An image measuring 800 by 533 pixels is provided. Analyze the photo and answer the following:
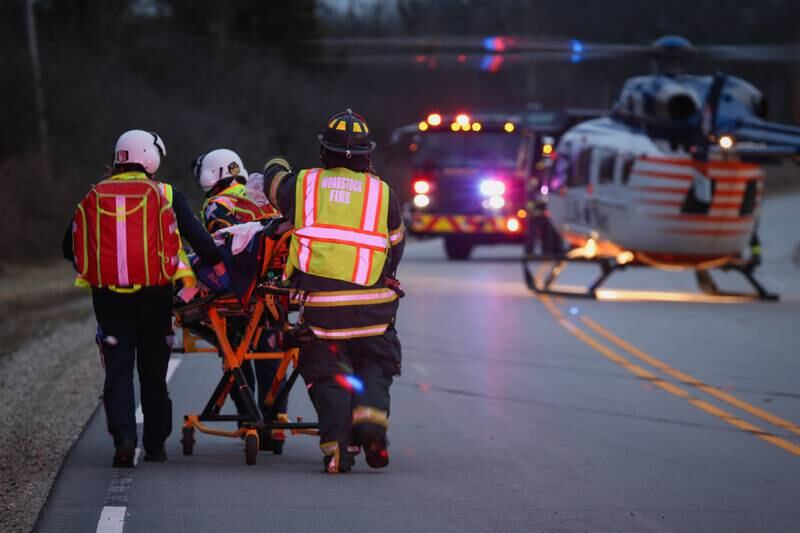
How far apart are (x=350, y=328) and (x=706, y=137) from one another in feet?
41.9

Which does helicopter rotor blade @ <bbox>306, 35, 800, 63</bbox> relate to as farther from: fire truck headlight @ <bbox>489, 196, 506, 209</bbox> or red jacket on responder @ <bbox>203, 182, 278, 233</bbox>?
fire truck headlight @ <bbox>489, 196, 506, 209</bbox>

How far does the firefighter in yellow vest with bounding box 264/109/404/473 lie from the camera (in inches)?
331

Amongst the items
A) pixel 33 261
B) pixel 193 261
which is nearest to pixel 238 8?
pixel 33 261

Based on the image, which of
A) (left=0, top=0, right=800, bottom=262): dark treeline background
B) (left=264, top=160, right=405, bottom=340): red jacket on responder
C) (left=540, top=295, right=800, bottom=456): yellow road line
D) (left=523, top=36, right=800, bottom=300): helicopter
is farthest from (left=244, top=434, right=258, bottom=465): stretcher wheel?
(left=523, top=36, right=800, bottom=300): helicopter

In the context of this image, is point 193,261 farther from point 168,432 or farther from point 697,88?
point 697,88

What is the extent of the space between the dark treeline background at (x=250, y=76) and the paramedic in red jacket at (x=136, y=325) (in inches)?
414

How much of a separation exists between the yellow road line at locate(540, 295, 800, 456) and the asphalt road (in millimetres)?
30

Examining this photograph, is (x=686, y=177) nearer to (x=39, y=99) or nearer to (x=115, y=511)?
(x=115, y=511)

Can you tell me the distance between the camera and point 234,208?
9312mm

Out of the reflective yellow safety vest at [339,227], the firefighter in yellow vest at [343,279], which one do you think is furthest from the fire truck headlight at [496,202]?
the reflective yellow safety vest at [339,227]

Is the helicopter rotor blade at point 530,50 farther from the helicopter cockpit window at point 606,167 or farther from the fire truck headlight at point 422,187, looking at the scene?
the fire truck headlight at point 422,187

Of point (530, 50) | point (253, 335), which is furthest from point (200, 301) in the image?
point (530, 50)

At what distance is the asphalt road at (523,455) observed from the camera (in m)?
7.35

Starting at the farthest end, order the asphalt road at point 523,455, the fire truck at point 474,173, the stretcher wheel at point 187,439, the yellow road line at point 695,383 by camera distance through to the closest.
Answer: the fire truck at point 474,173 → the yellow road line at point 695,383 → the stretcher wheel at point 187,439 → the asphalt road at point 523,455
